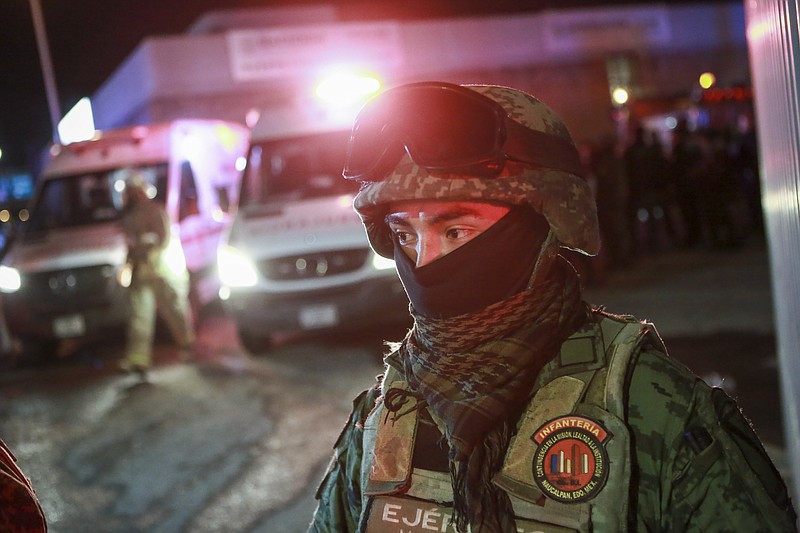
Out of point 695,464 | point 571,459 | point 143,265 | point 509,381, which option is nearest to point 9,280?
point 143,265

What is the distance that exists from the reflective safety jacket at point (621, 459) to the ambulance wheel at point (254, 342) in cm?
728

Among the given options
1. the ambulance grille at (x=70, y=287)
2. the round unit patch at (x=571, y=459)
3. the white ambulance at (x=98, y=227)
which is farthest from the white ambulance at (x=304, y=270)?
the round unit patch at (x=571, y=459)

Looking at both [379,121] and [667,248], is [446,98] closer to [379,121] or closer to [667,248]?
[379,121]

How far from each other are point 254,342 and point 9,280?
3158mm

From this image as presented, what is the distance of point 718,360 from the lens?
6.96 meters

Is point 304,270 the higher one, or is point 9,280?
point 9,280

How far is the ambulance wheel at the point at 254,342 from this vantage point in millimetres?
8734

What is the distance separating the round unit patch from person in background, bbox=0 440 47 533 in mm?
914

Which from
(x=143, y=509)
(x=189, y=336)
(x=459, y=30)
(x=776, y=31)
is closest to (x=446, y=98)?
(x=776, y=31)

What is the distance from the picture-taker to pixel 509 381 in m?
1.51

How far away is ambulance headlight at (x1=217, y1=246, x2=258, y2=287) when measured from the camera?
845 centimetres

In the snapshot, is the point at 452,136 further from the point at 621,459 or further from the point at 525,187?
the point at 621,459

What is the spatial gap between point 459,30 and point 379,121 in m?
26.0

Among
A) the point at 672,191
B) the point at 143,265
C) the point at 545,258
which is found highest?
the point at 545,258
